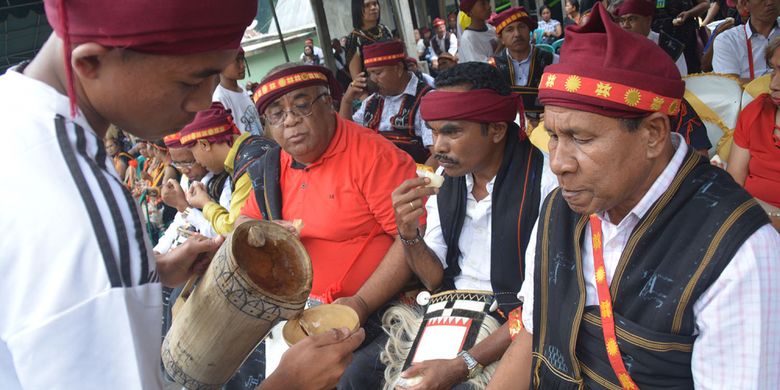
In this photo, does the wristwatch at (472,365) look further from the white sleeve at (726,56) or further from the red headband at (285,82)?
the white sleeve at (726,56)

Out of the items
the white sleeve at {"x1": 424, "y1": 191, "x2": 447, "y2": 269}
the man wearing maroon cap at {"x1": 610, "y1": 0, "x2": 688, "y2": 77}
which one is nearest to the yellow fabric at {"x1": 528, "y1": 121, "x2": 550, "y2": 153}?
the white sleeve at {"x1": 424, "y1": 191, "x2": 447, "y2": 269}

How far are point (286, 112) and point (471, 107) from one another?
116 cm

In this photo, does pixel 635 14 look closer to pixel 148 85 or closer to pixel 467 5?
pixel 467 5

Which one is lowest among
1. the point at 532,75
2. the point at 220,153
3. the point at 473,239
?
the point at 473,239

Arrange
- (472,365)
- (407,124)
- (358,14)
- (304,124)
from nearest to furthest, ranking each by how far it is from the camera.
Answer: (472,365) < (304,124) < (407,124) < (358,14)

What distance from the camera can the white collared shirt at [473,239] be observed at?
2.88 m

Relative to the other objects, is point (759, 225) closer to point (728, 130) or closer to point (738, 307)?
point (738, 307)

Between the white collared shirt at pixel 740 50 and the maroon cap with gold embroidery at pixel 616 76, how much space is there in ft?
13.0

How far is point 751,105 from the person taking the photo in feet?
11.4

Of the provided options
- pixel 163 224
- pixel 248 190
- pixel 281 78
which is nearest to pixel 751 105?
pixel 281 78

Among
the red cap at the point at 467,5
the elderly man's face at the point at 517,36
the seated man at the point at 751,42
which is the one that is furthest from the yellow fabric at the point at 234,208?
the red cap at the point at 467,5

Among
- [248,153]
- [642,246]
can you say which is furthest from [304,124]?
[642,246]

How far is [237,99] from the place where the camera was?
5758 mm

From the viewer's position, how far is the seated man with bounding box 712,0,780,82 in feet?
15.9
